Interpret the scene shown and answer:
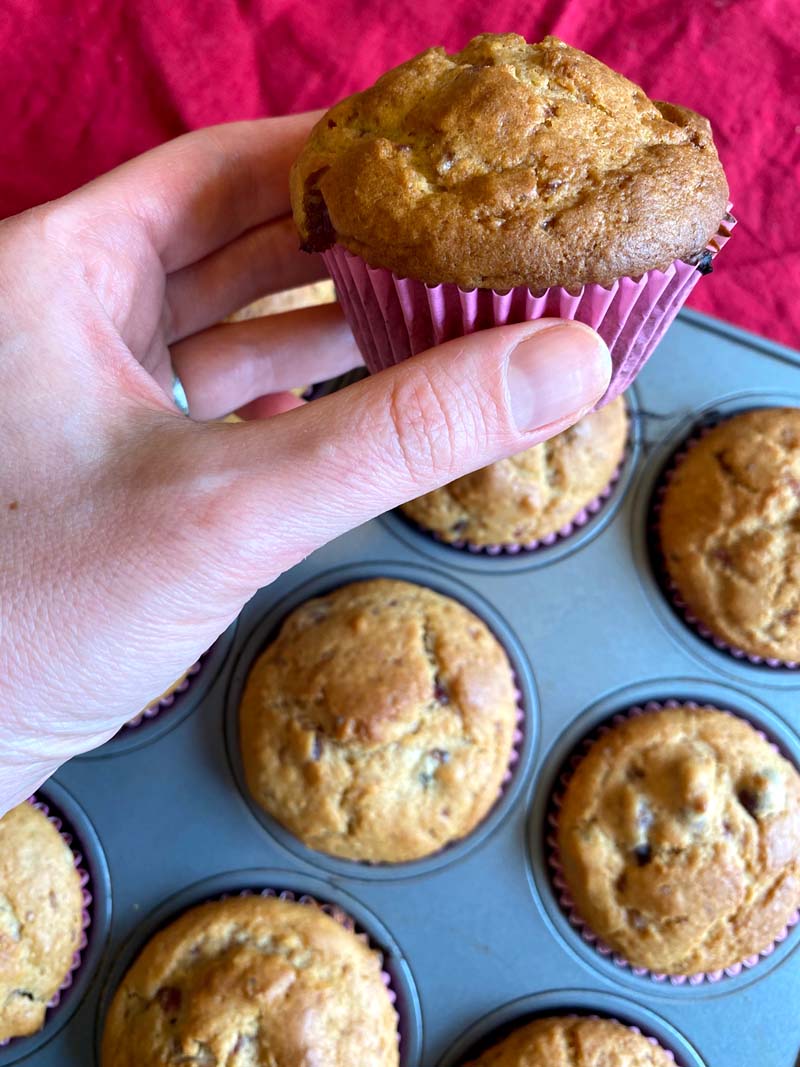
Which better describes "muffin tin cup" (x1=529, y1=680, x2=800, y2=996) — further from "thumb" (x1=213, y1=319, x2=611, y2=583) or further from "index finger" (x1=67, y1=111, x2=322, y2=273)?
"index finger" (x1=67, y1=111, x2=322, y2=273)

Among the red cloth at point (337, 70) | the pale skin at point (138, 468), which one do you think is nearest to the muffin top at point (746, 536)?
the red cloth at point (337, 70)

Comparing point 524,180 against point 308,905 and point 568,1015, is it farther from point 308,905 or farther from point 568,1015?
point 568,1015

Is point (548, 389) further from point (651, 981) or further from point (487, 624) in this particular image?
point (651, 981)

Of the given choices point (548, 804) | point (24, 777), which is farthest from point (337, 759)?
point (24, 777)

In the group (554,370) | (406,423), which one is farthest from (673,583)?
(406,423)

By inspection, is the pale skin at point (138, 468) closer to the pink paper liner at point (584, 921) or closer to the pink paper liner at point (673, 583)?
the pink paper liner at point (673, 583)

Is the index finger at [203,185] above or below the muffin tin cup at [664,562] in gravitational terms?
above
